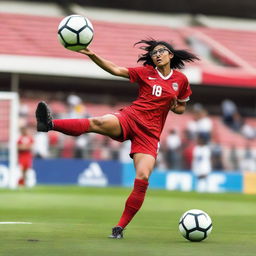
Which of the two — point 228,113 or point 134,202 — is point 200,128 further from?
point 134,202

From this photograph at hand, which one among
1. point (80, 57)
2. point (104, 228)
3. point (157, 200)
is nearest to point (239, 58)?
point (80, 57)

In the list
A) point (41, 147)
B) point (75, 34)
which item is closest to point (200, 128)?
point (41, 147)

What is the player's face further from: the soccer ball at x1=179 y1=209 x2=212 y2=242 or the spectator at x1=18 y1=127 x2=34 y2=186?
the spectator at x1=18 y1=127 x2=34 y2=186

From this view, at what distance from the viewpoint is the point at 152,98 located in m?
8.98

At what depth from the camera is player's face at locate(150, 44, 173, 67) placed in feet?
29.7

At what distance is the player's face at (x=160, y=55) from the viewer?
9.05m

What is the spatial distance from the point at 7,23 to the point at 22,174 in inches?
354

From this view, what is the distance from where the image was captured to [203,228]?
27.0ft

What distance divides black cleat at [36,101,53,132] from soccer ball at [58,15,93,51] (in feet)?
2.54

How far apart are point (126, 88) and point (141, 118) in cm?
2332

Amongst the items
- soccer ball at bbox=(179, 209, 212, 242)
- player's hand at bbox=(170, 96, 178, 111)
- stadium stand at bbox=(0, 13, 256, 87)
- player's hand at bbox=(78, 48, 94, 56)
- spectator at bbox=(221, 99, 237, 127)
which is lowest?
soccer ball at bbox=(179, 209, 212, 242)

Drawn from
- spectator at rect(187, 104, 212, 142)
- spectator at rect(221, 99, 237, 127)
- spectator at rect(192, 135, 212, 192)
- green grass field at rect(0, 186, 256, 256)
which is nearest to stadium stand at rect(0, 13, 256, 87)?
spectator at rect(221, 99, 237, 127)

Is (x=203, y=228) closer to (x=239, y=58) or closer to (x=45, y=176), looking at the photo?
(x=45, y=176)

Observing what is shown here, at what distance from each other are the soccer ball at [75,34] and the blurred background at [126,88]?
14156 millimetres
